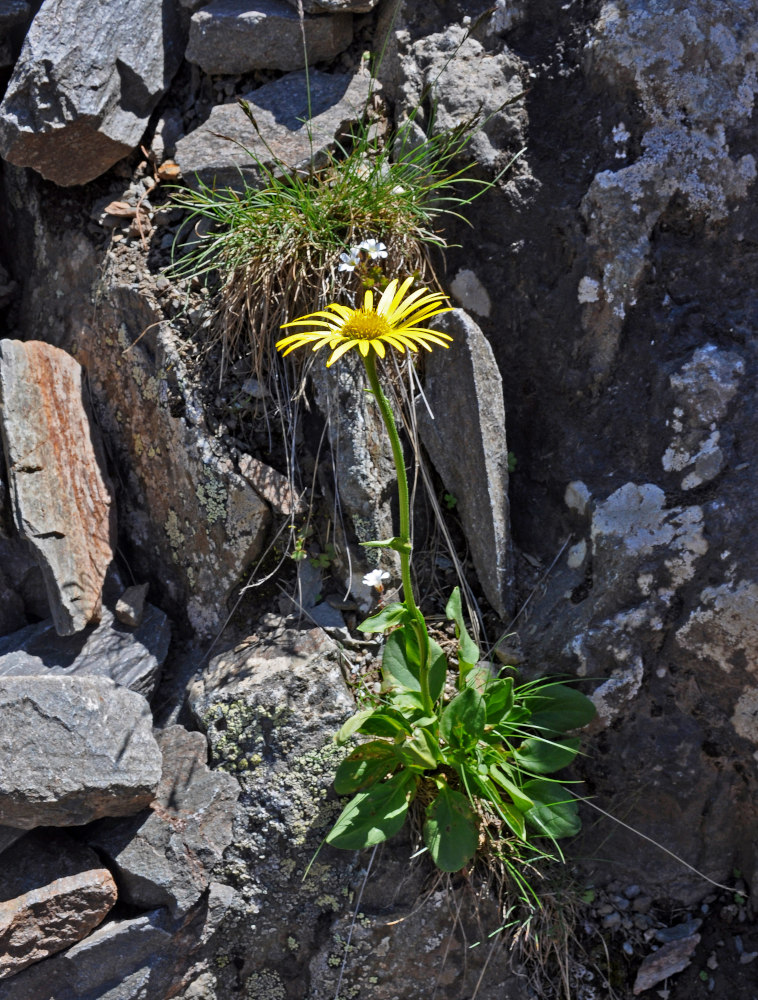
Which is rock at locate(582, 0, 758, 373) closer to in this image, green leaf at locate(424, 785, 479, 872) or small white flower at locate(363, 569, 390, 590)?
small white flower at locate(363, 569, 390, 590)

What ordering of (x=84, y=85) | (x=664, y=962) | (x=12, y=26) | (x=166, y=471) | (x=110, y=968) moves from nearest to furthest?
(x=110, y=968) < (x=664, y=962) < (x=166, y=471) < (x=84, y=85) < (x=12, y=26)

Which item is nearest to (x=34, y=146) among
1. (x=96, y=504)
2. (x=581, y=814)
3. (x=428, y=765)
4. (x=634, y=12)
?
(x=96, y=504)

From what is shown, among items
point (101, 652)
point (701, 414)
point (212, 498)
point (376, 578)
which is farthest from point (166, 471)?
point (701, 414)

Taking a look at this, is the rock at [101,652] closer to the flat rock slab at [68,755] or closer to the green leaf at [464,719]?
the flat rock slab at [68,755]

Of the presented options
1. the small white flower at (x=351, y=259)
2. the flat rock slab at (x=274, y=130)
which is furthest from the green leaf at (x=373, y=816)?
the flat rock slab at (x=274, y=130)

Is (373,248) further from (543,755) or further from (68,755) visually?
(68,755)

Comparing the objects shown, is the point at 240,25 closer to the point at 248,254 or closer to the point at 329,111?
the point at 329,111
